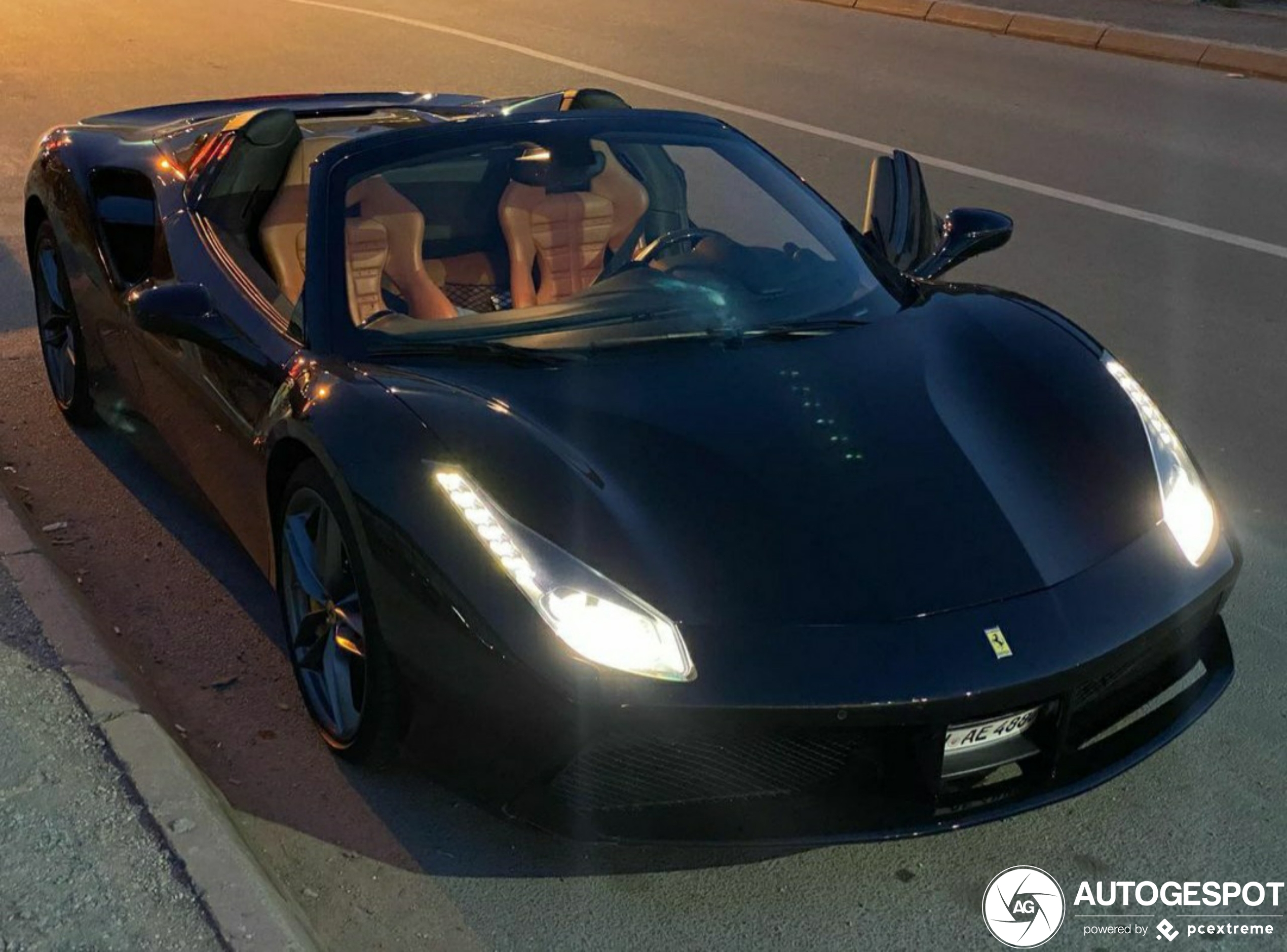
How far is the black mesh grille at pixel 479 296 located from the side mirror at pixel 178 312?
67 cm

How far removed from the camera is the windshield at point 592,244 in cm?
405

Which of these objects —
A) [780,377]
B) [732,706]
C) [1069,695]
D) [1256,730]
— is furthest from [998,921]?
[780,377]

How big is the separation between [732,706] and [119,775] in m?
1.40

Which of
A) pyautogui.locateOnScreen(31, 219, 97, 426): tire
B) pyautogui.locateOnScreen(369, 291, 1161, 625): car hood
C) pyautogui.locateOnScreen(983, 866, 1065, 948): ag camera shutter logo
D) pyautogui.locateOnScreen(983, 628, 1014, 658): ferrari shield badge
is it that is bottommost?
pyautogui.locateOnScreen(31, 219, 97, 426): tire

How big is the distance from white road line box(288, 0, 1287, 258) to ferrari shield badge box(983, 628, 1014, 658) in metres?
5.37

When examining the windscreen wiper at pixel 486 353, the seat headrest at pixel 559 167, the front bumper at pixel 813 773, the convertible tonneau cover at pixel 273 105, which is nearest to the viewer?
the front bumper at pixel 813 773

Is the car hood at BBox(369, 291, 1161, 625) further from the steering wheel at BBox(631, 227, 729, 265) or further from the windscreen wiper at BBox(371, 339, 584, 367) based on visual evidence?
the steering wheel at BBox(631, 227, 729, 265)

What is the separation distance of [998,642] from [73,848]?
6.13ft

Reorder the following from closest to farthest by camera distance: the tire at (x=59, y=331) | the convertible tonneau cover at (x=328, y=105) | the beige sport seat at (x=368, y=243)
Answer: the beige sport seat at (x=368, y=243) → the convertible tonneau cover at (x=328, y=105) → the tire at (x=59, y=331)

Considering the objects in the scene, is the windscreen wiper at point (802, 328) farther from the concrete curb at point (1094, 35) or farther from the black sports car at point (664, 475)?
the concrete curb at point (1094, 35)

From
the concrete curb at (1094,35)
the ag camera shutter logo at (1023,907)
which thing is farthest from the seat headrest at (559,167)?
the concrete curb at (1094,35)

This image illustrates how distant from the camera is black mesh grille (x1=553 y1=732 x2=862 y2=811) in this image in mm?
3021

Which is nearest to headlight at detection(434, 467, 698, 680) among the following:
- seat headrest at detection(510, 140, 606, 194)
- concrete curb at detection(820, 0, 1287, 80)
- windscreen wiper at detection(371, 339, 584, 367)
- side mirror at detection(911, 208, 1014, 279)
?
windscreen wiper at detection(371, 339, 584, 367)

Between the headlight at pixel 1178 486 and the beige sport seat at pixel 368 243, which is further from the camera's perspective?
the beige sport seat at pixel 368 243
